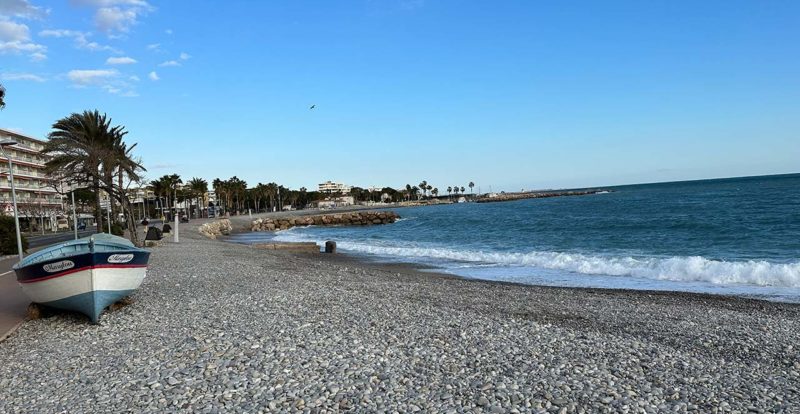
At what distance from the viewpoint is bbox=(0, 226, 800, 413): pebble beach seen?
6113 millimetres

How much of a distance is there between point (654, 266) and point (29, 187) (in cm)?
9130

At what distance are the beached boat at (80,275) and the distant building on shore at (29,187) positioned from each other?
69.6 m

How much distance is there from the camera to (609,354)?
25.9ft

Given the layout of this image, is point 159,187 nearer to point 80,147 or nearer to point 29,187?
point 29,187

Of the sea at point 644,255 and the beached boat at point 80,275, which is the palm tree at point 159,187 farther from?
the beached boat at point 80,275

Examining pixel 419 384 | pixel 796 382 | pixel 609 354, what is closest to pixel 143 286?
pixel 419 384

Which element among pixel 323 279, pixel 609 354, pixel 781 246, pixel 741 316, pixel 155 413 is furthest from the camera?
pixel 781 246

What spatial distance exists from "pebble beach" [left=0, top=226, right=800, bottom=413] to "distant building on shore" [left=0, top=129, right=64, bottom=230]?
235 feet

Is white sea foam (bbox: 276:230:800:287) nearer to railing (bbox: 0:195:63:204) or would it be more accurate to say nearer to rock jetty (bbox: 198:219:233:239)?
rock jetty (bbox: 198:219:233:239)

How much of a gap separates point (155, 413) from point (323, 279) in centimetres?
1165

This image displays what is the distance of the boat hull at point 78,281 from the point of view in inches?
396

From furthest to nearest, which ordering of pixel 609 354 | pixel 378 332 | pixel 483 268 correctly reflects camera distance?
1. pixel 483 268
2. pixel 378 332
3. pixel 609 354

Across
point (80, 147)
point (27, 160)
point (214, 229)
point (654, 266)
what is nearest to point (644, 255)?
point (654, 266)

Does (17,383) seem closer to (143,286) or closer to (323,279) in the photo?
(143,286)
